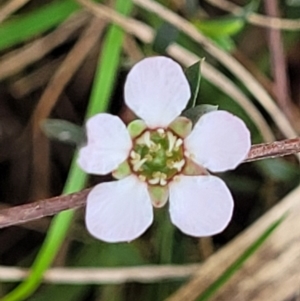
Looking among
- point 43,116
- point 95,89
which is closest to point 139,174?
point 95,89

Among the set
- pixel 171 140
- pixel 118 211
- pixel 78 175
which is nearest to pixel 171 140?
pixel 171 140

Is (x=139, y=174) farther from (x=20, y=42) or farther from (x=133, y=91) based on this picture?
(x=20, y=42)

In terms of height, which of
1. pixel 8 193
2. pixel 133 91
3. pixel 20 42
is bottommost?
pixel 8 193

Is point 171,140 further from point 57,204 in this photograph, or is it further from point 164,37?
point 164,37

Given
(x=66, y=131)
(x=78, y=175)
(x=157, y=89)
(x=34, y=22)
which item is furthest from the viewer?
(x=34, y=22)

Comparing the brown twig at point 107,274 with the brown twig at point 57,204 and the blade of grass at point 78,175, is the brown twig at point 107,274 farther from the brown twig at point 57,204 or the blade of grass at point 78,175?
the brown twig at point 57,204

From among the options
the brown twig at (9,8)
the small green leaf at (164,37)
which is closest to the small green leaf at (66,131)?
the small green leaf at (164,37)
